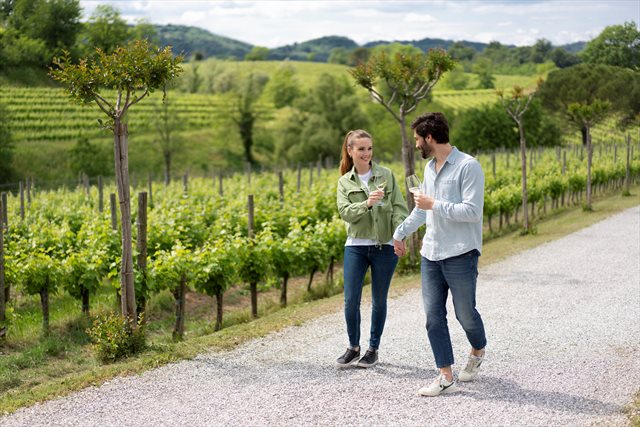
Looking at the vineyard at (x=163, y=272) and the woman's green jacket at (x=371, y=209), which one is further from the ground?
the woman's green jacket at (x=371, y=209)

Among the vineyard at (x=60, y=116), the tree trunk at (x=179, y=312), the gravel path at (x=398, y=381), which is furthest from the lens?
the vineyard at (x=60, y=116)

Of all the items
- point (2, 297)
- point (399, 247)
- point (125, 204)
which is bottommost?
point (2, 297)

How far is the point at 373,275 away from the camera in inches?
232

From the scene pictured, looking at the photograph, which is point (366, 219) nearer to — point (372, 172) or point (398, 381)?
point (372, 172)

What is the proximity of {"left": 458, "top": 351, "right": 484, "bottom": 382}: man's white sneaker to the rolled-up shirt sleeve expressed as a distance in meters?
1.15

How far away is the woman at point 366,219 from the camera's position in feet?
18.9

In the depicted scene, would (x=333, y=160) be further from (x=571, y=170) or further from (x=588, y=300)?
(x=588, y=300)

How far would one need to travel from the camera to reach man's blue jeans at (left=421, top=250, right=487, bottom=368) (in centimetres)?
511

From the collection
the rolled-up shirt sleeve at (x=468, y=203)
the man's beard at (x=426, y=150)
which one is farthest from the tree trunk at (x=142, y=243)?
the rolled-up shirt sleeve at (x=468, y=203)

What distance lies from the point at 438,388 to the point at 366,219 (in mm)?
1350

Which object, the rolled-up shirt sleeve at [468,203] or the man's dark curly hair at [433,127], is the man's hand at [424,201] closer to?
the rolled-up shirt sleeve at [468,203]

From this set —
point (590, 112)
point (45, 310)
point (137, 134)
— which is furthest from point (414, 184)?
point (137, 134)

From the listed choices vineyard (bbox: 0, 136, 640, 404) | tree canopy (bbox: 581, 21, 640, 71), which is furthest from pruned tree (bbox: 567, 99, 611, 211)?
vineyard (bbox: 0, 136, 640, 404)

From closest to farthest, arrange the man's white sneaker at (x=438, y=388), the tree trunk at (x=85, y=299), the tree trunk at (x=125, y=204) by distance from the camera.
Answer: the man's white sneaker at (x=438, y=388) < the tree trunk at (x=125, y=204) < the tree trunk at (x=85, y=299)
